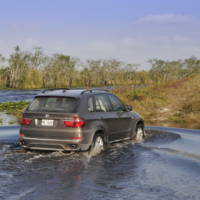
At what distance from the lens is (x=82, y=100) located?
395 inches

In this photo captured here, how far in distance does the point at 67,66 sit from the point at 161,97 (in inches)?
4309

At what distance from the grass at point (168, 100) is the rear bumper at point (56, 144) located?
1522 cm

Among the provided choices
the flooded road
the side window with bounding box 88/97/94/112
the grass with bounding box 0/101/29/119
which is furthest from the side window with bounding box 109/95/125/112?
the grass with bounding box 0/101/29/119

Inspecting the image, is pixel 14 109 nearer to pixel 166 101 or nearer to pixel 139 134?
pixel 166 101

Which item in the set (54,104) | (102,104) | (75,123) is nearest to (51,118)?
(54,104)

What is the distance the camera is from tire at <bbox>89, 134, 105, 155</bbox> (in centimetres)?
1009

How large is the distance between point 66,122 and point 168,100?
24787 millimetres

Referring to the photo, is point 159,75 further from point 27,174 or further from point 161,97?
point 27,174

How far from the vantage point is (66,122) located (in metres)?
9.63

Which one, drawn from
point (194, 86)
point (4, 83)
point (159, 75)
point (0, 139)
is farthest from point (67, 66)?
point (0, 139)

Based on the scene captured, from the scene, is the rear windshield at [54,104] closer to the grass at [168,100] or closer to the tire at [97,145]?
the tire at [97,145]

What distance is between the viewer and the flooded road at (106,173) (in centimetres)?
637

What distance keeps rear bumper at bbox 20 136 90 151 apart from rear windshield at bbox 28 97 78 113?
0.73 metres

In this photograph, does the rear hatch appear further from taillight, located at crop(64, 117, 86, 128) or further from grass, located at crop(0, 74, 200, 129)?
grass, located at crop(0, 74, 200, 129)
